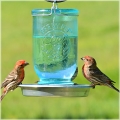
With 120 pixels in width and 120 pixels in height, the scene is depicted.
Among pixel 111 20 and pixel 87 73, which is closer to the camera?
pixel 87 73

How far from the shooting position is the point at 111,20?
1328 inches

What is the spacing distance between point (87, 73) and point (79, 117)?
22.8ft

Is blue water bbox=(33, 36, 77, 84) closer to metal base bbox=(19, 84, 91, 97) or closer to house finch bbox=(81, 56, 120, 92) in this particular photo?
house finch bbox=(81, 56, 120, 92)

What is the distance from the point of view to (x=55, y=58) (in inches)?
374

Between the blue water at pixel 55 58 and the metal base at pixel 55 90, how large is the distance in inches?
25.4

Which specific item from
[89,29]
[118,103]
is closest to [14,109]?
[118,103]

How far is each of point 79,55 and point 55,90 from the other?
17651 millimetres

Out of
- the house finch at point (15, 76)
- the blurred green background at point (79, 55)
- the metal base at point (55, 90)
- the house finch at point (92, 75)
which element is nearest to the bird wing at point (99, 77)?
the house finch at point (92, 75)

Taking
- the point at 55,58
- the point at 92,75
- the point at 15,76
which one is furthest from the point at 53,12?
the point at 92,75

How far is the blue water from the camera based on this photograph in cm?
949

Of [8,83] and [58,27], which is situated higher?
[58,27]

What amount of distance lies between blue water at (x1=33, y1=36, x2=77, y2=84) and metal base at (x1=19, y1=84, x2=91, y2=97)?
0.65 meters

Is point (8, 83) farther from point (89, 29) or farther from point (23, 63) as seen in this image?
point (89, 29)

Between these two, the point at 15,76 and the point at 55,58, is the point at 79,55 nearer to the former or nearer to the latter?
the point at 15,76
